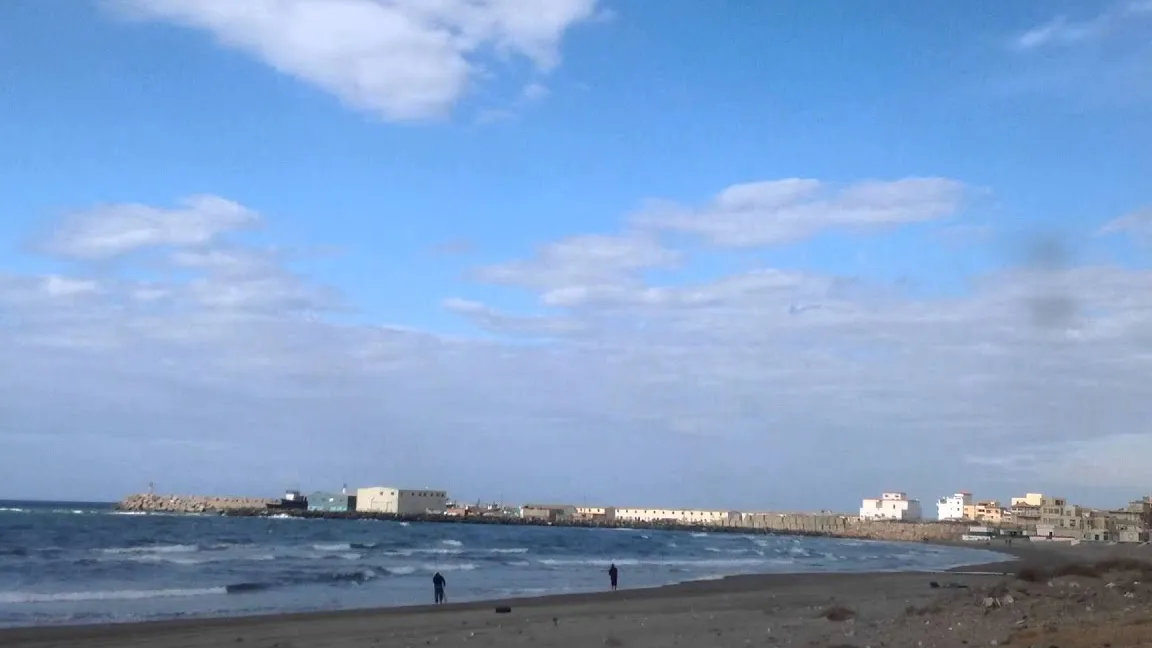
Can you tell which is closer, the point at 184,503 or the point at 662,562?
the point at 662,562

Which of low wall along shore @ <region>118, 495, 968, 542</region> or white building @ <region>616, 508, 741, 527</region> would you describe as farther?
white building @ <region>616, 508, 741, 527</region>

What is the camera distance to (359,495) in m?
151

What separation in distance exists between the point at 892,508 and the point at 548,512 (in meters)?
54.2

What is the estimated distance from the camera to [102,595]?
89.9 ft

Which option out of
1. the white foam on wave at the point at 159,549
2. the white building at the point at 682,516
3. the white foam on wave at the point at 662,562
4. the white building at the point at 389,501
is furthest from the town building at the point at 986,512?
the white foam on wave at the point at 159,549

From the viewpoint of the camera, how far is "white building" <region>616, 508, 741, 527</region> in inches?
6676

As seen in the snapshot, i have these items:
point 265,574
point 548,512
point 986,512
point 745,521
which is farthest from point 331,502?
point 265,574

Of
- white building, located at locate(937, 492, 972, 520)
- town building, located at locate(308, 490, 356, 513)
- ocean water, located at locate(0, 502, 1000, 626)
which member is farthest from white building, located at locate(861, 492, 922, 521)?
ocean water, located at locate(0, 502, 1000, 626)

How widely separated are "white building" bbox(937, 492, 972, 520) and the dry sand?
151883 millimetres

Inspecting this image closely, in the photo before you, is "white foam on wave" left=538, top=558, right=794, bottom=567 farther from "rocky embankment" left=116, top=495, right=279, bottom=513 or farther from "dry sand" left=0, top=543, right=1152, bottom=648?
"rocky embankment" left=116, top=495, right=279, bottom=513

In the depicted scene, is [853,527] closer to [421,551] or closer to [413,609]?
[421,551]

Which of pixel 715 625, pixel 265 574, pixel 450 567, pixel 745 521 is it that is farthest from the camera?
pixel 745 521

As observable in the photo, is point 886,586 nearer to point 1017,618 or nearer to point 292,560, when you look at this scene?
point 1017,618

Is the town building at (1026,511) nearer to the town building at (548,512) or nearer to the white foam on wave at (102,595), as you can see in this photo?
the town building at (548,512)
